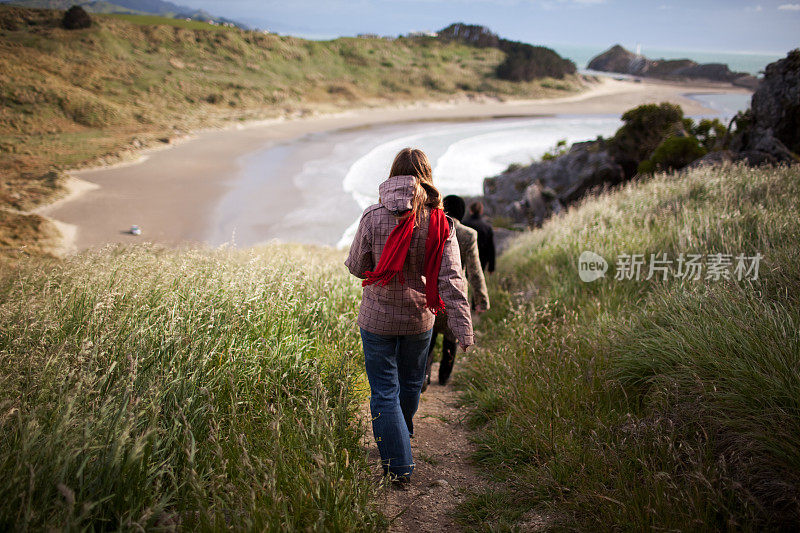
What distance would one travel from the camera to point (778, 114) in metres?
10.3

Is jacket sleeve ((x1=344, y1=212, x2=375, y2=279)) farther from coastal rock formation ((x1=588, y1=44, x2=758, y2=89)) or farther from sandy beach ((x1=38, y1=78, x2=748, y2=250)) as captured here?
coastal rock formation ((x1=588, y1=44, x2=758, y2=89))

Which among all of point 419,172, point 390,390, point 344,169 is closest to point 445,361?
point 390,390

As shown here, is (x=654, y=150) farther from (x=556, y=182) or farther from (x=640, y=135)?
(x=556, y=182)

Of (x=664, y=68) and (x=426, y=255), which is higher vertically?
(x=664, y=68)

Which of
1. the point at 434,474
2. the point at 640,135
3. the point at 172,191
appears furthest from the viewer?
the point at 172,191

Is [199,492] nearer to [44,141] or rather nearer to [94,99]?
[44,141]

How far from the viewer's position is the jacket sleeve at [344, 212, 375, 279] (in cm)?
295

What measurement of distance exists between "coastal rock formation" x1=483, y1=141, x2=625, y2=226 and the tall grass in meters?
11.5

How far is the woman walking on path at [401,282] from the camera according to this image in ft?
9.29

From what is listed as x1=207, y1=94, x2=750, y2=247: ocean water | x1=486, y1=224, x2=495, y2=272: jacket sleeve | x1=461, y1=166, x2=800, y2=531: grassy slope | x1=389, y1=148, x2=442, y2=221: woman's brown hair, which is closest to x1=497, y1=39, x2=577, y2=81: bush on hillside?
x1=207, y1=94, x2=750, y2=247: ocean water

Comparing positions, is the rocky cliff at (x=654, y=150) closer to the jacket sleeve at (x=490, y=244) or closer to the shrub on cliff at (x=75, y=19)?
the jacket sleeve at (x=490, y=244)

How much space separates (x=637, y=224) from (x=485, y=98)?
175 feet

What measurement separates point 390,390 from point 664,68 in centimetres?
10449

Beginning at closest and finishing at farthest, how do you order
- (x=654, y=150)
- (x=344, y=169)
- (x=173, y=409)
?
(x=173, y=409)
(x=654, y=150)
(x=344, y=169)
